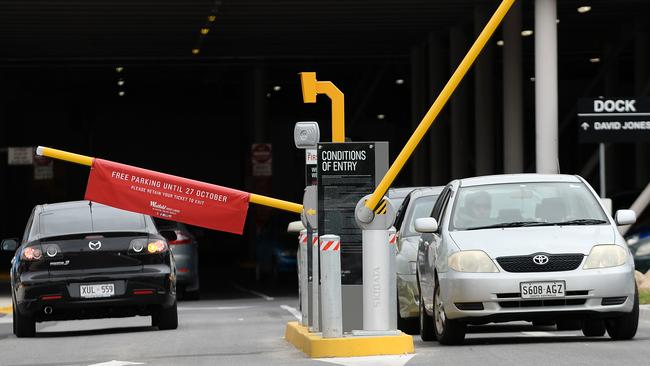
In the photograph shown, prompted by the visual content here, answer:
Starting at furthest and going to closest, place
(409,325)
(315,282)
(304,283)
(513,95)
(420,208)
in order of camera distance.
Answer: (513,95) → (420,208) → (409,325) → (304,283) → (315,282)

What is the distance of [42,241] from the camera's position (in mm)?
16641

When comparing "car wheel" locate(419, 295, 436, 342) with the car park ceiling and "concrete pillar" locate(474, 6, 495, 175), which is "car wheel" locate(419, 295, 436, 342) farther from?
"concrete pillar" locate(474, 6, 495, 175)

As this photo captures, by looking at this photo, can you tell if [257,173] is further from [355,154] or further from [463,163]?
[355,154]

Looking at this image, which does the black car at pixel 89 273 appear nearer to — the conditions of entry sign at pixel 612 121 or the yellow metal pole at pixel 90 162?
the yellow metal pole at pixel 90 162

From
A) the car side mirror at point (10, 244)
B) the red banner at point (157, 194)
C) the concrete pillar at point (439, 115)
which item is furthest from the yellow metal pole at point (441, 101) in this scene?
the concrete pillar at point (439, 115)

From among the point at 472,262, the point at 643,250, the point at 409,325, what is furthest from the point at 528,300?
the point at 643,250

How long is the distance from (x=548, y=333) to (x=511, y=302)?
2269 millimetres

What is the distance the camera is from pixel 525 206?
13953 millimetres

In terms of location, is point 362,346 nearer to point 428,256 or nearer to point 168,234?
point 428,256

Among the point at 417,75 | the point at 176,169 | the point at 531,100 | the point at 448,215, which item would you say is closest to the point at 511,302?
the point at 448,215

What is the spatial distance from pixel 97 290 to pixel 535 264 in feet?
18.8

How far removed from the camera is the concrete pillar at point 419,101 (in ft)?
142

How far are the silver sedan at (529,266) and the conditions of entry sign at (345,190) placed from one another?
33.6 inches

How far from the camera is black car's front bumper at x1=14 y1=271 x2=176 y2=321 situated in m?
16.4
